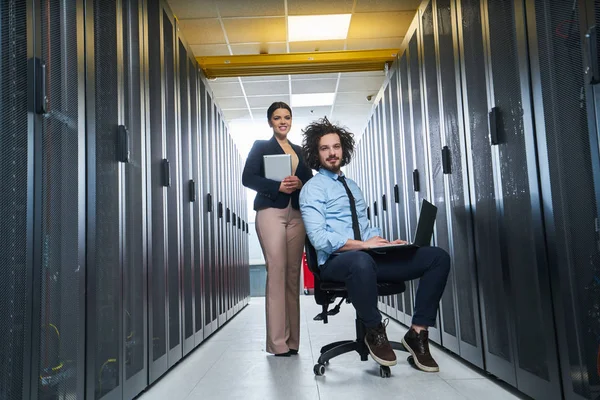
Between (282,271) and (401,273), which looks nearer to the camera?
(401,273)

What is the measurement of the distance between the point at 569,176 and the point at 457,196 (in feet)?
3.77

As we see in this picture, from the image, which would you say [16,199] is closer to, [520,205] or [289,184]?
[520,205]

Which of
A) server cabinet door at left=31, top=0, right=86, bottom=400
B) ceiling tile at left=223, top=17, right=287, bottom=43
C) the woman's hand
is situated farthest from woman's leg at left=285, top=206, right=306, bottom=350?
ceiling tile at left=223, top=17, right=287, bottom=43

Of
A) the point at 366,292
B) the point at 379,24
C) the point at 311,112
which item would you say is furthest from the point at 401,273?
the point at 311,112

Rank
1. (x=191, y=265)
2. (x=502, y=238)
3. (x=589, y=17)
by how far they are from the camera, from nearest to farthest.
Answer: (x=589, y=17) → (x=502, y=238) → (x=191, y=265)

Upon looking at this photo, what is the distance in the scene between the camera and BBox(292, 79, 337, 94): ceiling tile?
266 inches

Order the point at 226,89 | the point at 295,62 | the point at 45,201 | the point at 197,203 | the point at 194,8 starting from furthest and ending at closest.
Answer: the point at 226,89 → the point at 295,62 → the point at 194,8 → the point at 197,203 → the point at 45,201

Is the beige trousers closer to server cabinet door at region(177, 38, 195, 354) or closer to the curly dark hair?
the curly dark hair

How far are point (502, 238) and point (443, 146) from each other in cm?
89

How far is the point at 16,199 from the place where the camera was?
1339mm

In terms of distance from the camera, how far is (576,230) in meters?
1.61

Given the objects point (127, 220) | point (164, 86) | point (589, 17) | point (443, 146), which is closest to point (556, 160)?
point (589, 17)

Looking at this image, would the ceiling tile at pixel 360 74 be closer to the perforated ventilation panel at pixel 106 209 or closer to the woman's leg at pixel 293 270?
the woman's leg at pixel 293 270

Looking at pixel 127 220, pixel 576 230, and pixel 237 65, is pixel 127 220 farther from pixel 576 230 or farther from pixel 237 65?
pixel 237 65
